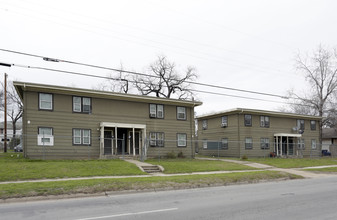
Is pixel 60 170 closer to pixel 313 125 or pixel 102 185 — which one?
pixel 102 185

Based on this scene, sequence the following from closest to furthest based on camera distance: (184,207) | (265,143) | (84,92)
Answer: (184,207) → (84,92) → (265,143)

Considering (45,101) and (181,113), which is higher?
(45,101)

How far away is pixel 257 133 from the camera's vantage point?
33375 mm

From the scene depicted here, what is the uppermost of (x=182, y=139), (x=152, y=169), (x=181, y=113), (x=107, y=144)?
(x=181, y=113)

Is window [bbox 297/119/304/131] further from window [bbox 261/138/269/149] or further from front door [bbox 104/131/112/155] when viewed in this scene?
front door [bbox 104/131/112/155]

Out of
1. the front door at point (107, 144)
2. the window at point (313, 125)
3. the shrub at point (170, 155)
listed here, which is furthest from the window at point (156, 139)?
the window at point (313, 125)

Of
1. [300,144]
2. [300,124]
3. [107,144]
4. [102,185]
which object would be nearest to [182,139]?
[107,144]

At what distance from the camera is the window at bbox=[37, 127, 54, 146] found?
21358mm

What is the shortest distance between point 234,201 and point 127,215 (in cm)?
368

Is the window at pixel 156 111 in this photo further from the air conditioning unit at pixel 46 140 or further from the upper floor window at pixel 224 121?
the upper floor window at pixel 224 121

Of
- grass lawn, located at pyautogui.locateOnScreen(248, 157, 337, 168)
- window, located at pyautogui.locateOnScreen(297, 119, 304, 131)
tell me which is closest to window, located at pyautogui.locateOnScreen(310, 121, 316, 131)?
window, located at pyautogui.locateOnScreen(297, 119, 304, 131)

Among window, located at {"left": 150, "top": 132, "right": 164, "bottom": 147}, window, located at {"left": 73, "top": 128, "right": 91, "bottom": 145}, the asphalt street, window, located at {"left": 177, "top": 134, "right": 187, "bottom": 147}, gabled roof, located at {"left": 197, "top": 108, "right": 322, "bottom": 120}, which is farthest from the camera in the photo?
gabled roof, located at {"left": 197, "top": 108, "right": 322, "bottom": 120}

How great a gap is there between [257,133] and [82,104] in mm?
19511

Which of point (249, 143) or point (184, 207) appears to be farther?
point (249, 143)
